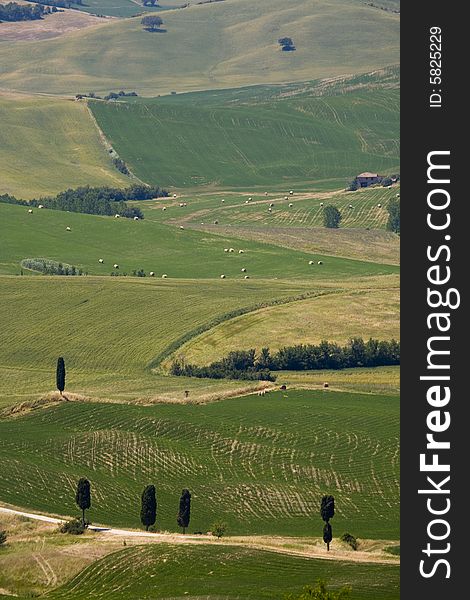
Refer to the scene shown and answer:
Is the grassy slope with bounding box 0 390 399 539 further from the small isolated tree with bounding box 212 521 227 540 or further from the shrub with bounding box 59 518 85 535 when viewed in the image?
the shrub with bounding box 59 518 85 535

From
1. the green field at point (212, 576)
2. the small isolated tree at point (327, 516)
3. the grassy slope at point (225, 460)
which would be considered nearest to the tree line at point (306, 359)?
the grassy slope at point (225, 460)

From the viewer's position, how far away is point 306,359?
387ft

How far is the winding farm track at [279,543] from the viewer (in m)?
65.5

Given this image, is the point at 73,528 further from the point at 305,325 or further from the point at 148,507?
the point at 305,325

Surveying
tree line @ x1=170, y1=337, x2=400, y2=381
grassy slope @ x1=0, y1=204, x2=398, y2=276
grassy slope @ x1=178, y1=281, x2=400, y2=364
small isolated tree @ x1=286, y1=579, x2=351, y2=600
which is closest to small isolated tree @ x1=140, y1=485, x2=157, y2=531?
small isolated tree @ x1=286, y1=579, x2=351, y2=600

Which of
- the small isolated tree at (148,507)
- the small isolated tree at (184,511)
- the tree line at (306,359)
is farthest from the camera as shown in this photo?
the tree line at (306,359)

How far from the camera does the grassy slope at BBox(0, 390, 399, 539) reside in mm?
77688

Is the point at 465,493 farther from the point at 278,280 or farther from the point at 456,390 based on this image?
the point at 278,280

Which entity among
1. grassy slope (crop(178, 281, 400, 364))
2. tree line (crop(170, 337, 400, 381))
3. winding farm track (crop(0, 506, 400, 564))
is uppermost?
grassy slope (crop(178, 281, 400, 364))

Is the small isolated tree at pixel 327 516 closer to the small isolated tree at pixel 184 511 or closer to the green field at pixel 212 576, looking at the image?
the green field at pixel 212 576

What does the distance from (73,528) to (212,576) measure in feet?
41.3

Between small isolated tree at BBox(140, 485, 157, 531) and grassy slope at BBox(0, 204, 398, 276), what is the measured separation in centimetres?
8235

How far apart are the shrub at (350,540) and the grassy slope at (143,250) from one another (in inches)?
3367

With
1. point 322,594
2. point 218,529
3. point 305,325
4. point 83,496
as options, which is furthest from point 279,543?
point 305,325
